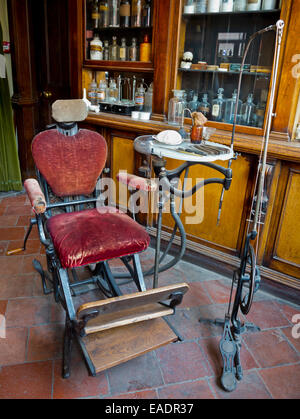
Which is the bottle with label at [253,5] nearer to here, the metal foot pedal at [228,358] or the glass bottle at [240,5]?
the glass bottle at [240,5]

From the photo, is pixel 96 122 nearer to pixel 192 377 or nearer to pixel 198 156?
pixel 198 156

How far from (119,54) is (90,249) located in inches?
83.8

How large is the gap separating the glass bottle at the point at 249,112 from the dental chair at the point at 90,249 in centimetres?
101

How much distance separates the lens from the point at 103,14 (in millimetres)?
3115

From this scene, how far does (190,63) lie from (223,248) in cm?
139

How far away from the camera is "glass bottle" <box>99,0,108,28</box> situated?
307 centimetres

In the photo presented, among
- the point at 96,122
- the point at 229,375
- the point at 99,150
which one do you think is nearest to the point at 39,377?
the point at 229,375

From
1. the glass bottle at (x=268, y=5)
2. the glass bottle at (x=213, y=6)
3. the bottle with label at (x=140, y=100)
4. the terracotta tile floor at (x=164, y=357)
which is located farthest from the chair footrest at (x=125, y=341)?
the glass bottle at (x=213, y=6)

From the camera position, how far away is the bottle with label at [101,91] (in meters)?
3.26

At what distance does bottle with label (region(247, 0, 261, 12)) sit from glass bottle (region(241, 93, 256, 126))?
535mm

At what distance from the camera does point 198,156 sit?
1.74 metres

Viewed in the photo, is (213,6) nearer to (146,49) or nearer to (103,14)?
(146,49)

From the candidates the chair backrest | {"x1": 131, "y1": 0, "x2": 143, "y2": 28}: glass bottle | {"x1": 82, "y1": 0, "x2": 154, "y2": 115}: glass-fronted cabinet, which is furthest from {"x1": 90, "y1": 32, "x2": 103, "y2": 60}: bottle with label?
the chair backrest

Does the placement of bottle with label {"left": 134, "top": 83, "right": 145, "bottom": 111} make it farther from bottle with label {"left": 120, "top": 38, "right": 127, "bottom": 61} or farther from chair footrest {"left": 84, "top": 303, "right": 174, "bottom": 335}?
chair footrest {"left": 84, "top": 303, "right": 174, "bottom": 335}
